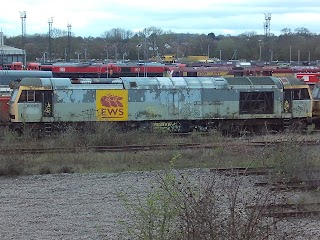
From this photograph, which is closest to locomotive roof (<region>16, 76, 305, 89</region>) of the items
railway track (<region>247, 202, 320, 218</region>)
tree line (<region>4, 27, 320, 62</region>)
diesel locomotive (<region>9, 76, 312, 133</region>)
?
diesel locomotive (<region>9, 76, 312, 133</region>)

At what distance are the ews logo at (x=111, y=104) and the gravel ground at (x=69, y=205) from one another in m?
8.09

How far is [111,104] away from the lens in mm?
23812

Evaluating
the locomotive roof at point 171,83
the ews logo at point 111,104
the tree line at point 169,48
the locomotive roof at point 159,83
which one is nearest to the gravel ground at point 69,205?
the ews logo at point 111,104

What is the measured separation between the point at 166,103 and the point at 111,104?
7.95ft

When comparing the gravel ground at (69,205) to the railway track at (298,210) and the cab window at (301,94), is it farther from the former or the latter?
the cab window at (301,94)

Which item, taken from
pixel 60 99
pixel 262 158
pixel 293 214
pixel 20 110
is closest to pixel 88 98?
pixel 60 99

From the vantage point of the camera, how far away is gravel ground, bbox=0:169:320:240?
33.5ft

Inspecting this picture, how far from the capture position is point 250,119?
82.6 feet

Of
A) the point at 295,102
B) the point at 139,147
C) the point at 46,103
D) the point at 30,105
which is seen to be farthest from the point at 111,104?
the point at 295,102

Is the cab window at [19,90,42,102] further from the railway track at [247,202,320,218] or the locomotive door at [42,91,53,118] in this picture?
the railway track at [247,202,320,218]

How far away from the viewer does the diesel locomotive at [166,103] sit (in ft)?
76.5

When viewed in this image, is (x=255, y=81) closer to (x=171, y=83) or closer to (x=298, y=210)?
(x=171, y=83)

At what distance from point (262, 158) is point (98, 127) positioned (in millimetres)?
7684

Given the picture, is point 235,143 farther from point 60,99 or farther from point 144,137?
point 60,99
